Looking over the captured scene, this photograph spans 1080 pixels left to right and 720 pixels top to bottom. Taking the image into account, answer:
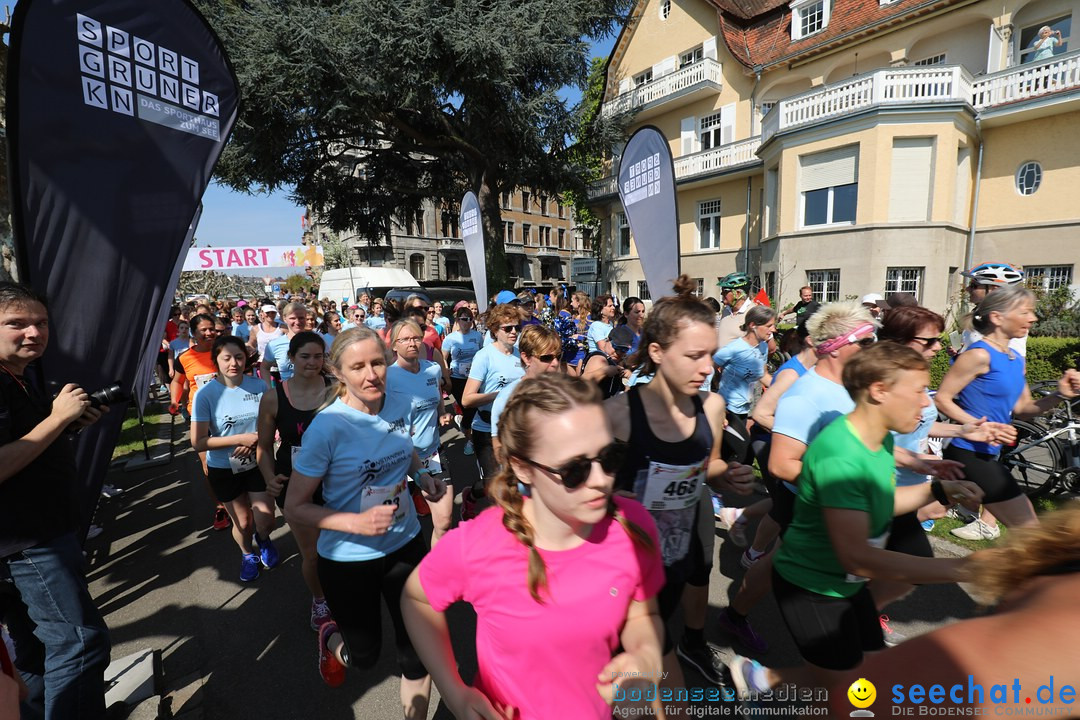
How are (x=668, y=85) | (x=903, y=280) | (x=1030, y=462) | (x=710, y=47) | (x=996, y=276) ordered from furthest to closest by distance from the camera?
(x=668, y=85), (x=710, y=47), (x=903, y=280), (x=996, y=276), (x=1030, y=462)

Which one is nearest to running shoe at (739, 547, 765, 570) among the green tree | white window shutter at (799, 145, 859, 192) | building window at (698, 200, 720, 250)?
the green tree

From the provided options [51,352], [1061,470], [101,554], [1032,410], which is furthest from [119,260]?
[1061,470]

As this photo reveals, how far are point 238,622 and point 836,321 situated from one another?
14.2ft

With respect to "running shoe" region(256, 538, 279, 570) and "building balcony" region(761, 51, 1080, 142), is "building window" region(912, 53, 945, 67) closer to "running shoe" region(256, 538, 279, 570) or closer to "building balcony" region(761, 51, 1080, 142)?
"building balcony" region(761, 51, 1080, 142)

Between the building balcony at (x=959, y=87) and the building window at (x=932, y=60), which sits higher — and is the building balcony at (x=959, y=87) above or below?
below

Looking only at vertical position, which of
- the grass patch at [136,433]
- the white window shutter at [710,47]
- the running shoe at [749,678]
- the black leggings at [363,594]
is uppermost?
the white window shutter at [710,47]

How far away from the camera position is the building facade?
40812 millimetres

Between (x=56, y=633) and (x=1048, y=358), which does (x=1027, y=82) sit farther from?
(x=56, y=633)

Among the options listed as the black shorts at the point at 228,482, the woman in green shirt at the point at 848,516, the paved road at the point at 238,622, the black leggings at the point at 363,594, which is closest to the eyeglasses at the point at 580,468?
the woman in green shirt at the point at 848,516

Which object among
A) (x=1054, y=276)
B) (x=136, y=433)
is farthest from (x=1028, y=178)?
(x=136, y=433)

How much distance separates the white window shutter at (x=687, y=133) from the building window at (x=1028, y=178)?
36.9 ft

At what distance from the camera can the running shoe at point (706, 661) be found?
270cm

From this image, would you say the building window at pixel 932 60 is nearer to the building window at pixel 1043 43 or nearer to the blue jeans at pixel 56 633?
the building window at pixel 1043 43

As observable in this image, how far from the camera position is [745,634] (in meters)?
2.90
